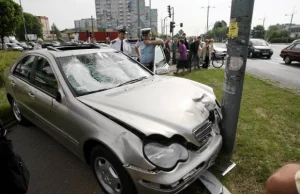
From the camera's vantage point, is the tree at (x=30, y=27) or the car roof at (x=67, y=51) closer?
the car roof at (x=67, y=51)

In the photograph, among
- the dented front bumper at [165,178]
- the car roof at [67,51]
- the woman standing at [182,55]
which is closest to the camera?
the dented front bumper at [165,178]

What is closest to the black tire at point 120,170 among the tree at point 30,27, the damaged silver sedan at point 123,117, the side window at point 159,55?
the damaged silver sedan at point 123,117

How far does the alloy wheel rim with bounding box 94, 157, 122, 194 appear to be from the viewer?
94.4 inches

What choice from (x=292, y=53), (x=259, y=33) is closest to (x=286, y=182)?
(x=292, y=53)

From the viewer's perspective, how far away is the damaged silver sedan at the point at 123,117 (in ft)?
6.87

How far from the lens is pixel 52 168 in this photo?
10.6 ft

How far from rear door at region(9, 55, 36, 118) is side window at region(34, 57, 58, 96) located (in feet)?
0.74

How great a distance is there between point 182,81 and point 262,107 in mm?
2838

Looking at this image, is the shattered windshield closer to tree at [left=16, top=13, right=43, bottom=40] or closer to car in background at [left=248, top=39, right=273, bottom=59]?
car in background at [left=248, top=39, right=273, bottom=59]

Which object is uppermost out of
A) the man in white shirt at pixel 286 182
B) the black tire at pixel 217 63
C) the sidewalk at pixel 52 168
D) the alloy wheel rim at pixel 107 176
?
the man in white shirt at pixel 286 182

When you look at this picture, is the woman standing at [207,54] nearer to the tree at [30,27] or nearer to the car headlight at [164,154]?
the car headlight at [164,154]

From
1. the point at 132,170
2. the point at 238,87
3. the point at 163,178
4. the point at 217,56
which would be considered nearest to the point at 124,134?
the point at 132,170

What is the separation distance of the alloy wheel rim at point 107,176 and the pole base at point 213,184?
3.36ft

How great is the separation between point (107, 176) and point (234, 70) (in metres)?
2.00
